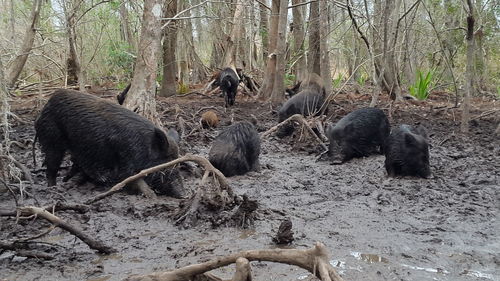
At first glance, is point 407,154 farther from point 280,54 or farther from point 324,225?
point 280,54

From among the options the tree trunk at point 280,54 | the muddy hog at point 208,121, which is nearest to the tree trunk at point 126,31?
the tree trunk at point 280,54

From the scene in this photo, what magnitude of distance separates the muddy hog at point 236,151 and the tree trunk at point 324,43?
5.06 metres

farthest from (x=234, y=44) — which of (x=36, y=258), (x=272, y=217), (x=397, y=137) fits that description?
(x=36, y=258)

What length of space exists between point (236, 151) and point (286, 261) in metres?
4.68

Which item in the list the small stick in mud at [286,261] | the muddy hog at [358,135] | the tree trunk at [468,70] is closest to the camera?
the small stick in mud at [286,261]

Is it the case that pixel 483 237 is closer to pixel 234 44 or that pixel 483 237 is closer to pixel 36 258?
pixel 36 258

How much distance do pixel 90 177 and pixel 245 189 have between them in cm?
183

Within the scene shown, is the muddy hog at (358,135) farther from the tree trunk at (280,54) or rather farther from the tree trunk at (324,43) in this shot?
the tree trunk at (280,54)

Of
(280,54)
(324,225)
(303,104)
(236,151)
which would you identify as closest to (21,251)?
(324,225)

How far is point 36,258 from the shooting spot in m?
3.76

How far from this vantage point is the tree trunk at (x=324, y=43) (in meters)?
12.0

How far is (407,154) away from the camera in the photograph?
21.6 ft

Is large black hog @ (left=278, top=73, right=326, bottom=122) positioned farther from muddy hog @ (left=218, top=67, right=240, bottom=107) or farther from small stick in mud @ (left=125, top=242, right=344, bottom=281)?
small stick in mud @ (left=125, top=242, right=344, bottom=281)

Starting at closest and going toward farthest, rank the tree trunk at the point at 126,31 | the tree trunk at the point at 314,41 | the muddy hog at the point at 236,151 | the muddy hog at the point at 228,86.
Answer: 1. the muddy hog at the point at 236,151
2. the tree trunk at the point at 314,41
3. the muddy hog at the point at 228,86
4. the tree trunk at the point at 126,31
